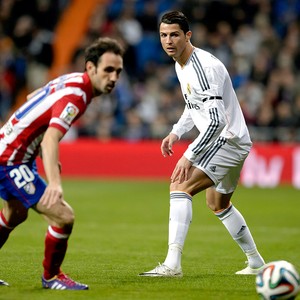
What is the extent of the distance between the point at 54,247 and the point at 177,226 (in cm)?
141

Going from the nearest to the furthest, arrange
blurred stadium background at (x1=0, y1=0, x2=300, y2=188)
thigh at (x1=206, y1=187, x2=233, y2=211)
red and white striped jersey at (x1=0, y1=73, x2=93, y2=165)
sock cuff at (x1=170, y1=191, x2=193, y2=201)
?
1. red and white striped jersey at (x1=0, y1=73, x2=93, y2=165)
2. sock cuff at (x1=170, y1=191, x2=193, y2=201)
3. thigh at (x1=206, y1=187, x2=233, y2=211)
4. blurred stadium background at (x1=0, y1=0, x2=300, y2=188)

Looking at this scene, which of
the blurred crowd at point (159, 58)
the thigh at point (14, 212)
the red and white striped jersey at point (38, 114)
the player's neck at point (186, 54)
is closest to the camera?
the red and white striped jersey at point (38, 114)

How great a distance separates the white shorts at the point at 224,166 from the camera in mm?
7520

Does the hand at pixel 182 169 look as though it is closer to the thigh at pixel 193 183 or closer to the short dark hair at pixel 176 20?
the thigh at pixel 193 183

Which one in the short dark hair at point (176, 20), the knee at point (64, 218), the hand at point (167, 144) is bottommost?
the knee at point (64, 218)

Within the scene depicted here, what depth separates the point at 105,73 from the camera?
21.0 ft

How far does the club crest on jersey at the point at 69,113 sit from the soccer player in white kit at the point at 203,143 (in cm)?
136

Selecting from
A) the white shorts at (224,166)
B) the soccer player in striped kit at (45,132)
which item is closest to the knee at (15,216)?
the soccer player in striped kit at (45,132)

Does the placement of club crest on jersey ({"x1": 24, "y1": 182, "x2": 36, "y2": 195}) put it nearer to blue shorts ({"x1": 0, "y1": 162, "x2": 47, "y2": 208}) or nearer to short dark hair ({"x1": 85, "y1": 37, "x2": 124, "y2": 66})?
blue shorts ({"x1": 0, "y1": 162, "x2": 47, "y2": 208})

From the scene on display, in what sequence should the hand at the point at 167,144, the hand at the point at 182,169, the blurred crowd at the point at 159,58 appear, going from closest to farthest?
the hand at the point at 182,169
the hand at the point at 167,144
the blurred crowd at the point at 159,58

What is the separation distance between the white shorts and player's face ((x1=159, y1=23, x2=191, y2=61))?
3.17 feet

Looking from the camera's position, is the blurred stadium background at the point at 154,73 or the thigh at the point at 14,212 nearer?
the thigh at the point at 14,212

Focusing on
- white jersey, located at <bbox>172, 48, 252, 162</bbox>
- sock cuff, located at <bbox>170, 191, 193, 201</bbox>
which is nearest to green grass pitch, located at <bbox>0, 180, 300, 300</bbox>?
sock cuff, located at <bbox>170, 191, 193, 201</bbox>

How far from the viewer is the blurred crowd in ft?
62.4
